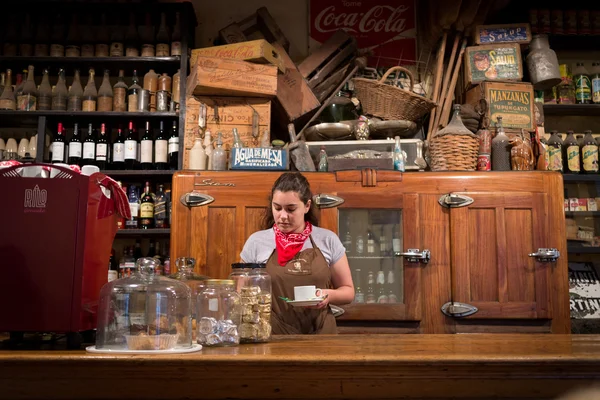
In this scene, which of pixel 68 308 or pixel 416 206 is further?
pixel 416 206

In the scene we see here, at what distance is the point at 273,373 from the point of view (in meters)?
1.33

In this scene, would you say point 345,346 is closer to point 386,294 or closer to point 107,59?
point 386,294

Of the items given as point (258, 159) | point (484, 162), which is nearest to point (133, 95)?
A: point (258, 159)

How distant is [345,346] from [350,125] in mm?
2553

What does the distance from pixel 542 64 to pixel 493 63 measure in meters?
0.37

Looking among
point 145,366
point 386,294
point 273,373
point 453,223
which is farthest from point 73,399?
point 453,223

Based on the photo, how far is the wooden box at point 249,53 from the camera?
4.00m

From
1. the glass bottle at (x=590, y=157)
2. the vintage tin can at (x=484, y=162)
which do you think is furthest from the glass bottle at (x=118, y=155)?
the glass bottle at (x=590, y=157)

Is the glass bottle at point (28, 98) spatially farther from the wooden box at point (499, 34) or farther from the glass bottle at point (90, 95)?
the wooden box at point (499, 34)

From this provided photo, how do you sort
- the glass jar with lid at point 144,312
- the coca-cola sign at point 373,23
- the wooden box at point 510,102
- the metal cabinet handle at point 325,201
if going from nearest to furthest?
the glass jar with lid at point 144,312
the metal cabinet handle at point 325,201
the wooden box at point 510,102
the coca-cola sign at point 373,23

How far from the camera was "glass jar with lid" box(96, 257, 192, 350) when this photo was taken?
58.0 inches

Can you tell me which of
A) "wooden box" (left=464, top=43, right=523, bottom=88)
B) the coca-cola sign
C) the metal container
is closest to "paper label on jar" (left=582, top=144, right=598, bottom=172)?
the metal container

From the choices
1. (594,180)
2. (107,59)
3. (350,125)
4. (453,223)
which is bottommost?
(453,223)

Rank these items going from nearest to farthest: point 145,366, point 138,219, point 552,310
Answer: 1. point 145,366
2. point 552,310
3. point 138,219
